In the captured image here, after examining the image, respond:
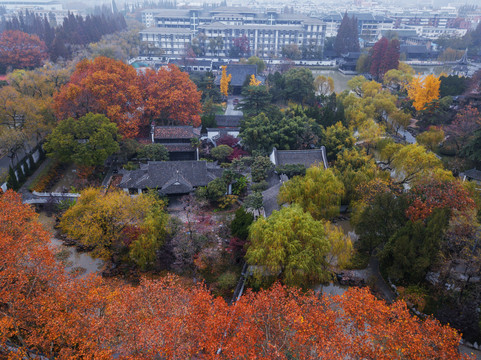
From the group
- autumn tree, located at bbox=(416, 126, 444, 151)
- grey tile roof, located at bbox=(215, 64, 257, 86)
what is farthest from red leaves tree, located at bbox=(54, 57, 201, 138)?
autumn tree, located at bbox=(416, 126, 444, 151)

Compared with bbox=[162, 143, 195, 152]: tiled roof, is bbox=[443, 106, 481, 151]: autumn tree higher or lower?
higher

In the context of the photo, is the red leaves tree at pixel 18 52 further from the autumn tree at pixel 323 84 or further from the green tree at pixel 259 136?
the autumn tree at pixel 323 84

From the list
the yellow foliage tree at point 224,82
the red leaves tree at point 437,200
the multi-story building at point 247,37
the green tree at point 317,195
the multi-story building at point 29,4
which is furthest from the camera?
the multi-story building at point 29,4

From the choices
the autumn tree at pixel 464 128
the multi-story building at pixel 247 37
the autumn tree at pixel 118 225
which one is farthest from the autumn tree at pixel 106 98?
the multi-story building at pixel 247 37

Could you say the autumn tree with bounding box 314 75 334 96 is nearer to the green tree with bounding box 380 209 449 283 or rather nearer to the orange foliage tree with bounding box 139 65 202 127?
the orange foliage tree with bounding box 139 65 202 127

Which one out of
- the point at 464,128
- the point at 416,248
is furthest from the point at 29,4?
the point at 416,248

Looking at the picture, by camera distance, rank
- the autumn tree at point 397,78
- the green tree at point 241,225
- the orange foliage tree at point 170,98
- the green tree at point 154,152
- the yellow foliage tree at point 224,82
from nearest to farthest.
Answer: the green tree at point 241,225, the green tree at point 154,152, the orange foliage tree at point 170,98, the yellow foliage tree at point 224,82, the autumn tree at point 397,78
